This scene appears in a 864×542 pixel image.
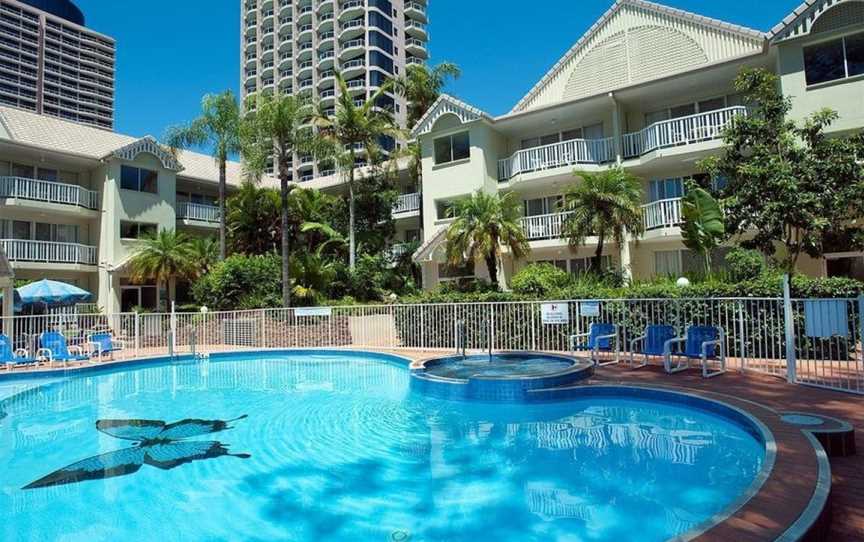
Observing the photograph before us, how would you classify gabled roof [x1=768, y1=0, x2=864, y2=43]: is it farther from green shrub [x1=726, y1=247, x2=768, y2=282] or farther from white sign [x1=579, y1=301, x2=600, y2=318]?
white sign [x1=579, y1=301, x2=600, y2=318]

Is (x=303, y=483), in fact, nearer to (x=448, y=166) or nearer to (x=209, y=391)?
(x=209, y=391)

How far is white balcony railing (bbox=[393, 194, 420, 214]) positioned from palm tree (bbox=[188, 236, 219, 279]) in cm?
1042

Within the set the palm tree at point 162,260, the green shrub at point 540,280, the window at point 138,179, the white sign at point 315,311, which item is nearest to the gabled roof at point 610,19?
the green shrub at point 540,280

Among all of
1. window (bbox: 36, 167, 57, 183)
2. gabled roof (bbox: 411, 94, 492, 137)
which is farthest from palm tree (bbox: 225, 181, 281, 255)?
gabled roof (bbox: 411, 94, 492, 137)

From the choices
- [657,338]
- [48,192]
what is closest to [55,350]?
[48,192]

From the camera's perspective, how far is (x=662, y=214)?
19859 mm

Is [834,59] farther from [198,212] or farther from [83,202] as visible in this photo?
[83,202]

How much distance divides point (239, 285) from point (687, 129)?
69.2 ft

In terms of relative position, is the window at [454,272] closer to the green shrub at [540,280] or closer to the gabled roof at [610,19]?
the green shrub at [540,280]

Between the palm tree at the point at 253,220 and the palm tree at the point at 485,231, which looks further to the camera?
the palm tree at the point at 253,220

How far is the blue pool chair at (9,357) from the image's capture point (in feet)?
50.2

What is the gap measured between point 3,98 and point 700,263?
409ft

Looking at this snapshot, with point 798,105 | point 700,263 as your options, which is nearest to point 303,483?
point 700,263

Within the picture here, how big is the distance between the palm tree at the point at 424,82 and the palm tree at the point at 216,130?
9.49m
